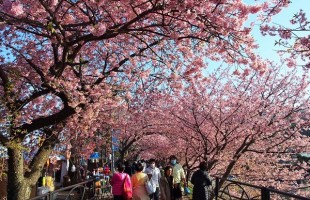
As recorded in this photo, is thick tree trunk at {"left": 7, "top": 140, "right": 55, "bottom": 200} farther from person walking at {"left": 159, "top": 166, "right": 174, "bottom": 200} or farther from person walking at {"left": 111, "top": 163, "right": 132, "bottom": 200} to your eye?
person walking at {"left": 159, "top": 166, "right": 174, "bottom": 200}

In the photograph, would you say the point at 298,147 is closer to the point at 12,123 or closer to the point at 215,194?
the point at 215,194

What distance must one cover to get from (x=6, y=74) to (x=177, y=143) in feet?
39.3

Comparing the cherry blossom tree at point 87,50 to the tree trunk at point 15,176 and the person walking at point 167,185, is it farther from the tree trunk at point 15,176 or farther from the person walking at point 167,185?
the person walking at point 167,185

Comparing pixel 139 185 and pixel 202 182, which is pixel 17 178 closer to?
pixel 139 185

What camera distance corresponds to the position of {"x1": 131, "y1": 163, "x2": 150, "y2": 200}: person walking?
8320mm

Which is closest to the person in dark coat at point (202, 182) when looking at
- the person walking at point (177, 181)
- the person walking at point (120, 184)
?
the person walking at point (177, 181)

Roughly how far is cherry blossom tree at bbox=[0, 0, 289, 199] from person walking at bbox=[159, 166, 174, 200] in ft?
8.99

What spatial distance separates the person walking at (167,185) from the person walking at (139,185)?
1.69 meters

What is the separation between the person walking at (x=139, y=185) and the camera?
27.3ft

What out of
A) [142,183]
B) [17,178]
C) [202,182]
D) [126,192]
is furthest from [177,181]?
[17,178]

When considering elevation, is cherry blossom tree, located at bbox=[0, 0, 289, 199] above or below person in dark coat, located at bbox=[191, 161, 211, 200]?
above

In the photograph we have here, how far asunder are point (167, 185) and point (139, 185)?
1.88m

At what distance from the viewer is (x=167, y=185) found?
1002cm

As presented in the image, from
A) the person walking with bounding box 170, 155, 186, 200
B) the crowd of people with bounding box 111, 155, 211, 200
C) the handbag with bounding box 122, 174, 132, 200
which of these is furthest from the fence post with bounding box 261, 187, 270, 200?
the person walking with bounding box 170, 155, 186, 200
